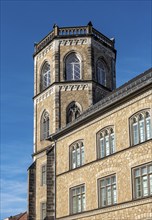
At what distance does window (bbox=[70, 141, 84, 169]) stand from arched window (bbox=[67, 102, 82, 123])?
6767 mm

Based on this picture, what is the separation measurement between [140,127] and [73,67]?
15.9 metres

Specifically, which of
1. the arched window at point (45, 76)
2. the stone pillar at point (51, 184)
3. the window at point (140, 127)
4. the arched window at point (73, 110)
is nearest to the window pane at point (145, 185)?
the window at point (140, 127)

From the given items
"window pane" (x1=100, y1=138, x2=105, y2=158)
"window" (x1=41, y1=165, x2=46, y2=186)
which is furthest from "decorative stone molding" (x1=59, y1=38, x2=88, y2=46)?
"window pane" (x1=100, y1=138, x2=105, y2=158)

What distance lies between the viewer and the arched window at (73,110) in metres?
37.6

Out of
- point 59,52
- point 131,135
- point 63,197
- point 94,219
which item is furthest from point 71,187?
point 59,52

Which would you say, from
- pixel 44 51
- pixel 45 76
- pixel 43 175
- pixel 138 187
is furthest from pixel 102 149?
pixel 44 51

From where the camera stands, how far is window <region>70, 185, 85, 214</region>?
94.5 feet

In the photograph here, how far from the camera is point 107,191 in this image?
26.4 m

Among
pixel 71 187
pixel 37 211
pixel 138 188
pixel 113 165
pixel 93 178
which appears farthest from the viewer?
pixel 37 211

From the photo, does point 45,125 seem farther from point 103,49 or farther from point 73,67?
point 103,49

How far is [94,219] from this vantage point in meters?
26.9

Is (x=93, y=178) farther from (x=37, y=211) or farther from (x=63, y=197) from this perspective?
(x=37, y=211)

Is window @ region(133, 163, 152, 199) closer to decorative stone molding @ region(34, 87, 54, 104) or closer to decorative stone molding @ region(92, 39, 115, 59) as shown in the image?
decorative stone molding @ region(34, 87, 54, 104)

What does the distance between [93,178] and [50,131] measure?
34.2ft
